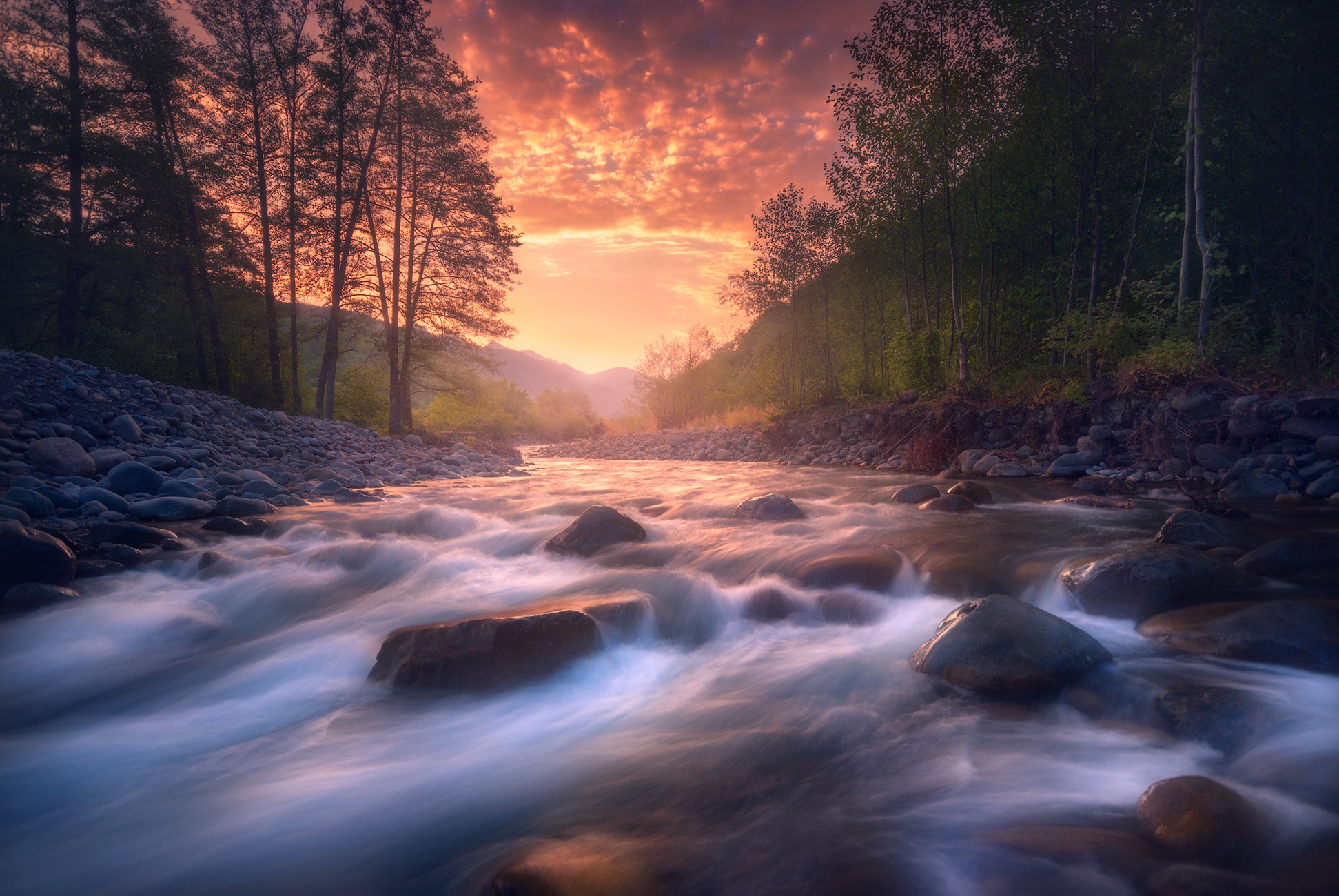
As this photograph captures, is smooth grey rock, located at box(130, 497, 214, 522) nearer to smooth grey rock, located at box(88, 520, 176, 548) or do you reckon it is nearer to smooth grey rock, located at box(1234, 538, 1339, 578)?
smooth grey rock, located at box(88, 520, 176, 548)

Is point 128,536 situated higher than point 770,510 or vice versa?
point 128,536

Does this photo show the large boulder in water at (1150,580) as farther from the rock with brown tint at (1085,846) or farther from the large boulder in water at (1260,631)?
the rock with brown tint at (1085,846)

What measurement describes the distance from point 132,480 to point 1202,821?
35.8 feet

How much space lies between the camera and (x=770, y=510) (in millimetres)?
7934

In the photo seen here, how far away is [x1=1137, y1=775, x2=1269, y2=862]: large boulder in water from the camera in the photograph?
1.81 m

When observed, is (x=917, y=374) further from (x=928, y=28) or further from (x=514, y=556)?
(x=514, y=556)

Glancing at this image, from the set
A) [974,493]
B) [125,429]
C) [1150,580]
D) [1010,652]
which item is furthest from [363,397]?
[1150,580]

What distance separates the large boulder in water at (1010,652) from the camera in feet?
10.00

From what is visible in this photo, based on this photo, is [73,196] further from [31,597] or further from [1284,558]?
[1284,558]

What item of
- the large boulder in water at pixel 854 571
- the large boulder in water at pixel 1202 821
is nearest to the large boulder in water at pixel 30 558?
the large boulder in water at pixel 854 571

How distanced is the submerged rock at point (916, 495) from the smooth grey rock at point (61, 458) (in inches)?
466

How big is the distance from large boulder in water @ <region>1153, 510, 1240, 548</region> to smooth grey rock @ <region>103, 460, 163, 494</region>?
39.7 feet

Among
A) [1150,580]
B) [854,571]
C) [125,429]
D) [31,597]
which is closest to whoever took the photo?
[1150,580]

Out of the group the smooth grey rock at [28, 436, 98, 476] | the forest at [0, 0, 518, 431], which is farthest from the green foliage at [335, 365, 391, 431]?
the smooth grey rock at [28, 436, 98, 476]
